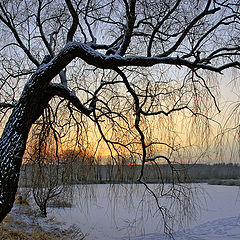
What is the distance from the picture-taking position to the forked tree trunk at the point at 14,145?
1990 millimetres

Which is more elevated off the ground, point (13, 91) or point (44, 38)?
point (44, 38)

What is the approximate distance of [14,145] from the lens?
2076 mm

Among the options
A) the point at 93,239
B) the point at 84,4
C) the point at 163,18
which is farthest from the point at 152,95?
the point at 93,239

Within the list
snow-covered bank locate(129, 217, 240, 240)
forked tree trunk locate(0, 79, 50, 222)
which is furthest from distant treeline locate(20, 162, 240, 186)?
snow-covered bank locate(129, 217, 240, 240)

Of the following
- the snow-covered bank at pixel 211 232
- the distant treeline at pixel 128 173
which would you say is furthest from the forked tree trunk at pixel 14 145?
the snow-covered bank at pixel 211 232

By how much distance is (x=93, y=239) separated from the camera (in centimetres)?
474

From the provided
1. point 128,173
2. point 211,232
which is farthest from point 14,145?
point 211,232

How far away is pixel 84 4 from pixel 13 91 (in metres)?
1.30

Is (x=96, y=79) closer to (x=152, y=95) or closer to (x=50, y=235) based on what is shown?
(x=152, y=95)

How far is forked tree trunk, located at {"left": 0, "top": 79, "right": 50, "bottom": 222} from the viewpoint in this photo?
1990 mm

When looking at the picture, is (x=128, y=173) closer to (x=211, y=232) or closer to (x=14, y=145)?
(x=14, y=145)

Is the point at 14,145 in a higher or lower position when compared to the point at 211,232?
higher

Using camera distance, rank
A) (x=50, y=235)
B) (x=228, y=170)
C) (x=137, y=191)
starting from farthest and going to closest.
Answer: (x=50, y=235) < (x=137, y=191) < (x=228, y=170)

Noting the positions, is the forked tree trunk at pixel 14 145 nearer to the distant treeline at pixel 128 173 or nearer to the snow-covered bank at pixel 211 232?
the distant treeline at pixel 128 173
